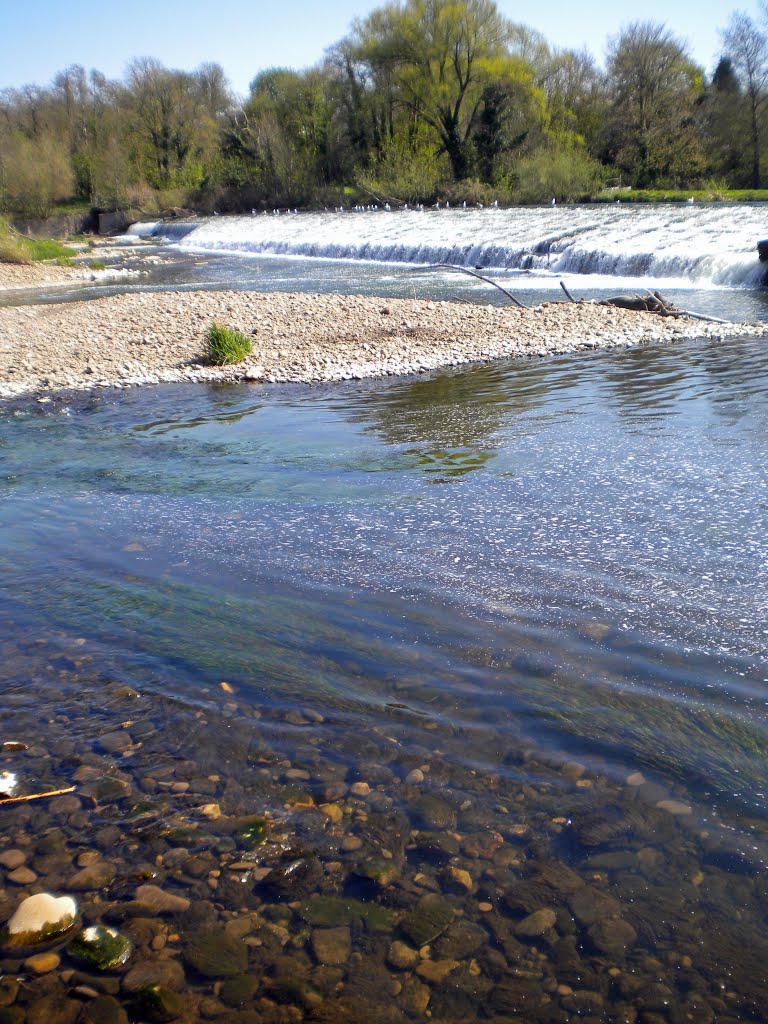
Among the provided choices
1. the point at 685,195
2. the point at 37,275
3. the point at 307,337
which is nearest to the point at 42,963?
the point at 307,337

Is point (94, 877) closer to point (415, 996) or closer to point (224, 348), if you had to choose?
point (415, 996)

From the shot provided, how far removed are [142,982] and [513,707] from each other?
6.20 feet

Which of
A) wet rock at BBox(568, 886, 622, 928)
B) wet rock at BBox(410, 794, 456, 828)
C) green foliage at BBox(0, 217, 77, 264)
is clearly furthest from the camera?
green foliage at BBox(0, 217, 77, 264)

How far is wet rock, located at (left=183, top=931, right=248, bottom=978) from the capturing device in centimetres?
248

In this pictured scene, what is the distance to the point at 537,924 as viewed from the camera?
2.61m

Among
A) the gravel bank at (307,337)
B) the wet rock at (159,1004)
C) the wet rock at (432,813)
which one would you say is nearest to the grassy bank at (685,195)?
the gravel bank at (307,337)

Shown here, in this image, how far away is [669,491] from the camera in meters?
6.52

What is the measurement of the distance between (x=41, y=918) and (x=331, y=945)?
35.8 inches

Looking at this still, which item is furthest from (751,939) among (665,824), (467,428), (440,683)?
(467,428)

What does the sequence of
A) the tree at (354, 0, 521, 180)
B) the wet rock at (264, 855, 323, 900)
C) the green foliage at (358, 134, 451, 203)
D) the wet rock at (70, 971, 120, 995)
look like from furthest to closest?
the tree at (354, 0, 521, 180) < the green foliage at (358, 134, 451, 203) < the wet rock at (264, 855, 323, 900) < the wet rock at (70, 971, 120, 995)

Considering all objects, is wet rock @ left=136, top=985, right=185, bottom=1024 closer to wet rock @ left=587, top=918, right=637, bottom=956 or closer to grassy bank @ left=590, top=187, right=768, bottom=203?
wet rock @ left=587, top=918, right=637, bottom=956

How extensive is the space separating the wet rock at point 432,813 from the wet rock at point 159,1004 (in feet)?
3.32

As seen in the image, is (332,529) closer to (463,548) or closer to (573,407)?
(463,548)

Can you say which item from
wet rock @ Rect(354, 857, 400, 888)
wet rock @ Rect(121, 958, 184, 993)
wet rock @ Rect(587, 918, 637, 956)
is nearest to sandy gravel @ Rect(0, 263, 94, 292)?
wet rock @ Rect(354, 857, 400, 888)
